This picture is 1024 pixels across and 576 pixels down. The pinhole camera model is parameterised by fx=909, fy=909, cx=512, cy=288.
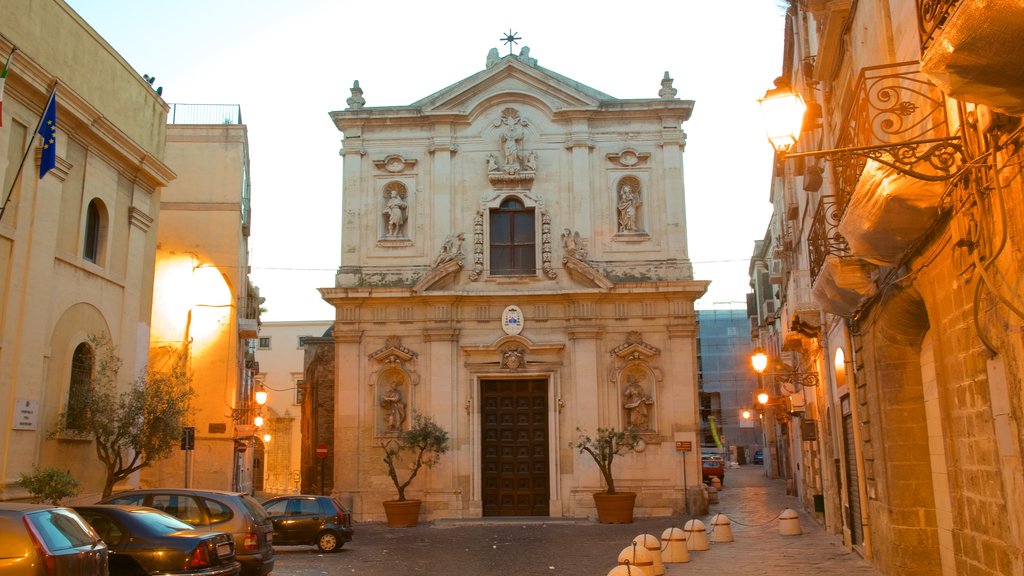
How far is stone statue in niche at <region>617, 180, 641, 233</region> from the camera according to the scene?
2623 centimetres

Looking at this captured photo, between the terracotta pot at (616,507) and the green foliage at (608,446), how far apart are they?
0.27 metres

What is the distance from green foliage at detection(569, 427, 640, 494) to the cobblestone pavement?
1365mm

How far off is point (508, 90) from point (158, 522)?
18747mm

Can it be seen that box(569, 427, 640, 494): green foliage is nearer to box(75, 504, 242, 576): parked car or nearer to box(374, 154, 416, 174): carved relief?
box(374, 154, 416, 174): carved relief

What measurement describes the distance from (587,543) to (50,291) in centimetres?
1125

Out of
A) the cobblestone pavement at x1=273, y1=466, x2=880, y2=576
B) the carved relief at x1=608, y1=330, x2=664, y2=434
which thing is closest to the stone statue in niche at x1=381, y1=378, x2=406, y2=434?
the cobblestone pavement at x1=273, y1=466, x2=880, y2=576

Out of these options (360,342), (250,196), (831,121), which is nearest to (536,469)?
(360,342)

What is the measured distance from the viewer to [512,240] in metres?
26.3

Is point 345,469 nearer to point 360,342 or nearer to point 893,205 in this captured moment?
point 360,342

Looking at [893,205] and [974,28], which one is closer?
[974,28]

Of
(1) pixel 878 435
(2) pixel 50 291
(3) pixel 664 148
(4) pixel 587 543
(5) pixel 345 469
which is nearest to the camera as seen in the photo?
(1) pixel 878 435

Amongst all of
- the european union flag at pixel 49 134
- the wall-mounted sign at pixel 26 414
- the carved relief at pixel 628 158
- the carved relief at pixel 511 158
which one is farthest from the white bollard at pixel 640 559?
the carved relief at pixel 628 158

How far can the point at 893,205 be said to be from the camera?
25.3 feet

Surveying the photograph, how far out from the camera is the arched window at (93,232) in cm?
1759
